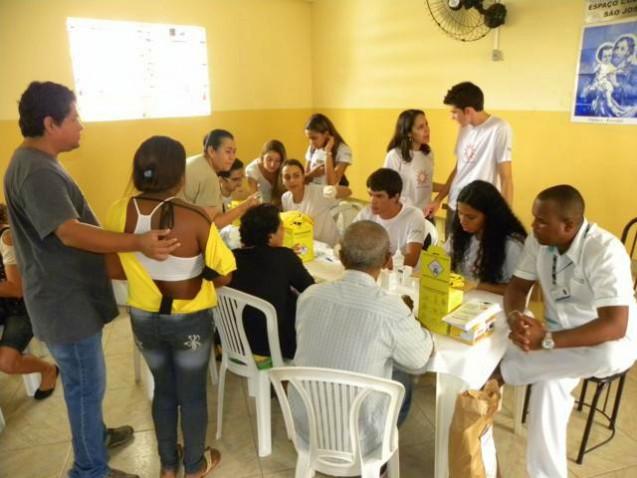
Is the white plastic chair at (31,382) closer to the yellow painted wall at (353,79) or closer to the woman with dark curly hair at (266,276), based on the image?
the woman with dark curly hair at (266,276)

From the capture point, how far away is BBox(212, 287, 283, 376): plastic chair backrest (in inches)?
72.8

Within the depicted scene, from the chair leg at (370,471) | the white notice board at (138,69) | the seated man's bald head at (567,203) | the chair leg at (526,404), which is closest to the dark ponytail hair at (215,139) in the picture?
the seated man's bald head at (567,203)

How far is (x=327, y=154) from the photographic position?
3.60m

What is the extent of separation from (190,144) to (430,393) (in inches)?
148

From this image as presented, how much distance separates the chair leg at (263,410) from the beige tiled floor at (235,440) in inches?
2.3

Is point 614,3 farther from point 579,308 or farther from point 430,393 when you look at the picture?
point 430,393

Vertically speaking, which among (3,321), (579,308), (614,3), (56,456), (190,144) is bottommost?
(56,456)

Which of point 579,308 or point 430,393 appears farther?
point 430,393

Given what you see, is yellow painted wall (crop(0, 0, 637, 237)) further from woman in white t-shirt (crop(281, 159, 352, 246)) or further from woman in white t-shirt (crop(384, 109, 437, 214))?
woman in white t-shirt (crop(281, 159, 352, 246))

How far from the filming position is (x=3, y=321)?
2.31m

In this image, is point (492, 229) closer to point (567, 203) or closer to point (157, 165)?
point (567, 203)

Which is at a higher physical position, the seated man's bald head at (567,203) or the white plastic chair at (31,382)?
the seated man's bald head at (567,203)

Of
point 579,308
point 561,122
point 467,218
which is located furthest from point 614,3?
point 579,308

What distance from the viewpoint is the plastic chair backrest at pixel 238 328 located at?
1.85m
